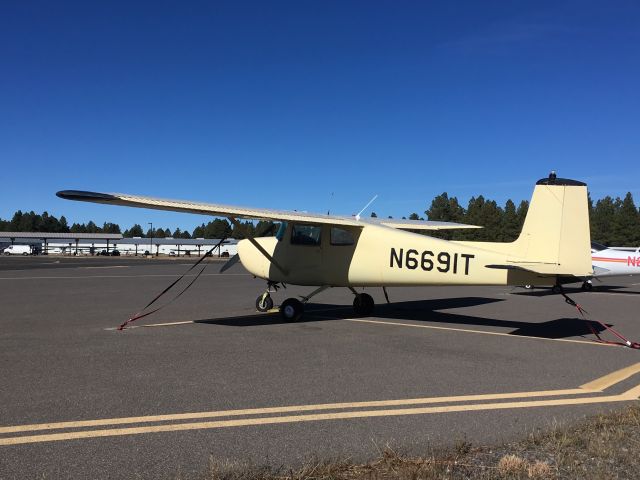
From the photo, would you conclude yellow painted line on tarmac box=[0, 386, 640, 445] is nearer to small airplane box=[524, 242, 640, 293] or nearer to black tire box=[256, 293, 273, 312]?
black tire box=[256, 293, 273, 312]

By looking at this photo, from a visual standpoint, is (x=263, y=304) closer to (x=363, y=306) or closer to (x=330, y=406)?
(x=363, y=306)

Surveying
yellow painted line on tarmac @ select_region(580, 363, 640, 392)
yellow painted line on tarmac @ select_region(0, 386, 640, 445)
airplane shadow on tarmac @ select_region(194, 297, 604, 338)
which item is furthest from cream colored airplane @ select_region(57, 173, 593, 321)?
yellow painted line on tarmac @ select_region(0, 386, 640, 445)

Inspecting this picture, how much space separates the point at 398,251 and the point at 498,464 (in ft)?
23.6

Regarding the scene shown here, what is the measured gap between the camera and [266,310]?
42.5 feet

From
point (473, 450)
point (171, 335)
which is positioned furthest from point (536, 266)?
point (171, 335)

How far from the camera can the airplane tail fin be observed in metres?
8.68

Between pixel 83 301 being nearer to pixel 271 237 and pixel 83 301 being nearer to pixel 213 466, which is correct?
pixel 271 237

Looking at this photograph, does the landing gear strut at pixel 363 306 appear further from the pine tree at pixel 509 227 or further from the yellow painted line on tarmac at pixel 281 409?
the pine tree at pixel 509 227

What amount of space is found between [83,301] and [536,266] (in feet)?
40.6

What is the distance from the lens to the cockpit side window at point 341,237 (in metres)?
11.3

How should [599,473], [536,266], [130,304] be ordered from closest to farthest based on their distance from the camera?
[599,473] → [536,266] → [130,304]

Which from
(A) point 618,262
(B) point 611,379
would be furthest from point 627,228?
(B) point 611,379

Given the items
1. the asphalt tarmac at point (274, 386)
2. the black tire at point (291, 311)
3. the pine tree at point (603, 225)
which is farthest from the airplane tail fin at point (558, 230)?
the pine tree at point (603, 225)

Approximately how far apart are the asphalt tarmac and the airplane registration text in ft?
4.17
